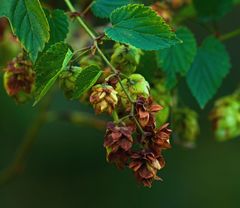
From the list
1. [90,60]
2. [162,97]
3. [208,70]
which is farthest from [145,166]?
[208,70]

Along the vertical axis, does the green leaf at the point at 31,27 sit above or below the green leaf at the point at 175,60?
above

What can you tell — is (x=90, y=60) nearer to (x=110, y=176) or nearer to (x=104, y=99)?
(x=104, y=99)

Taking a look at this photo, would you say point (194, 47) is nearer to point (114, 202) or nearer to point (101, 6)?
point (101, 6)

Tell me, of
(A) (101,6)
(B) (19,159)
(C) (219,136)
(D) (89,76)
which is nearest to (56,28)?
(A) (101,6)

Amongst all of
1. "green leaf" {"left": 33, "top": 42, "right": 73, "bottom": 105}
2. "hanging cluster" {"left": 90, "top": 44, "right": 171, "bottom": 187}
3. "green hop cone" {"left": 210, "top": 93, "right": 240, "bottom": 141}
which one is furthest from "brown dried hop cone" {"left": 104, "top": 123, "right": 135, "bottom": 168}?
"green hop cone" {"left": 210, "top": 93, "right": 240, "bottom": 141}

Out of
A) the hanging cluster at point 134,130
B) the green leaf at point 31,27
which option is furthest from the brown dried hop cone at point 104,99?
the green leaf at point 31,27

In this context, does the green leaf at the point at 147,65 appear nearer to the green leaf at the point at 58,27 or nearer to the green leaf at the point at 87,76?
the green leaf at the point at 58,27
